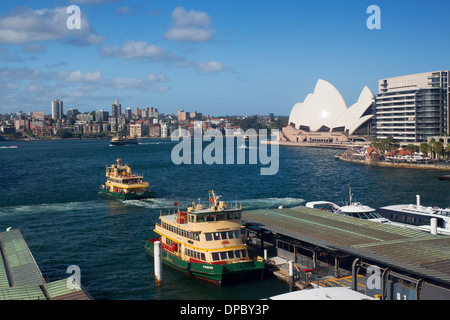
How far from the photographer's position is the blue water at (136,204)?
14086 mm

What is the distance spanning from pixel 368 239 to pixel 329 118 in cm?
9130

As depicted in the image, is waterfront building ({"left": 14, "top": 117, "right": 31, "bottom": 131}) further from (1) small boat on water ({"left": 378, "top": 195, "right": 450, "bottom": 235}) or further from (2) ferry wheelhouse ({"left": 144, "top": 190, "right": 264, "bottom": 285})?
(2) ferry wheelhouse ({"left": 144, "top": 190, "right": 264, "bottom": 285})

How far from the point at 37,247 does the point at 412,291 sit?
46.5ft

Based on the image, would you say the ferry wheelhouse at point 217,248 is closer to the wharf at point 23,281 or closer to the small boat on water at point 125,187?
the wharf at point 23,281

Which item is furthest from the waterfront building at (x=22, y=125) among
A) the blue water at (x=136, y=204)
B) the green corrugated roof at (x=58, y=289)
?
the green corrugated roof at (x=58, y=289)

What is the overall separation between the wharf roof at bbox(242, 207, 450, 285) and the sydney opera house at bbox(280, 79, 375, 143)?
76775 mm

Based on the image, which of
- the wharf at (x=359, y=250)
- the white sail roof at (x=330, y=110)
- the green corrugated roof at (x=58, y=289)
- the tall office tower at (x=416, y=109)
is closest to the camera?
Result: the green corrugated roof at (x=58, y=289)

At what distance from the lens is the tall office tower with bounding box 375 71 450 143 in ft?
222

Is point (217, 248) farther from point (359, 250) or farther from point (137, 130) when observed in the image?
point (137, 130)

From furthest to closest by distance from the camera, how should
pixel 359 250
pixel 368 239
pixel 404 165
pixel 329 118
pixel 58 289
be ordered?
pixel 329 118 < pixel 404 165 < pixel 368 239 < pixel 359 250 < pixel 58 289

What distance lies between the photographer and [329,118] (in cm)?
10200

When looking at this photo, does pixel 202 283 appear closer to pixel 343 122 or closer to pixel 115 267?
pixel 115 267

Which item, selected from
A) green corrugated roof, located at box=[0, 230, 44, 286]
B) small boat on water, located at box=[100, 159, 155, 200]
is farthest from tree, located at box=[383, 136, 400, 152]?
green corrugated roof, located at box=[0, 230, 44, 286]

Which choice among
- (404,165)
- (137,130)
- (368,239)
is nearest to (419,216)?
(368,239)
